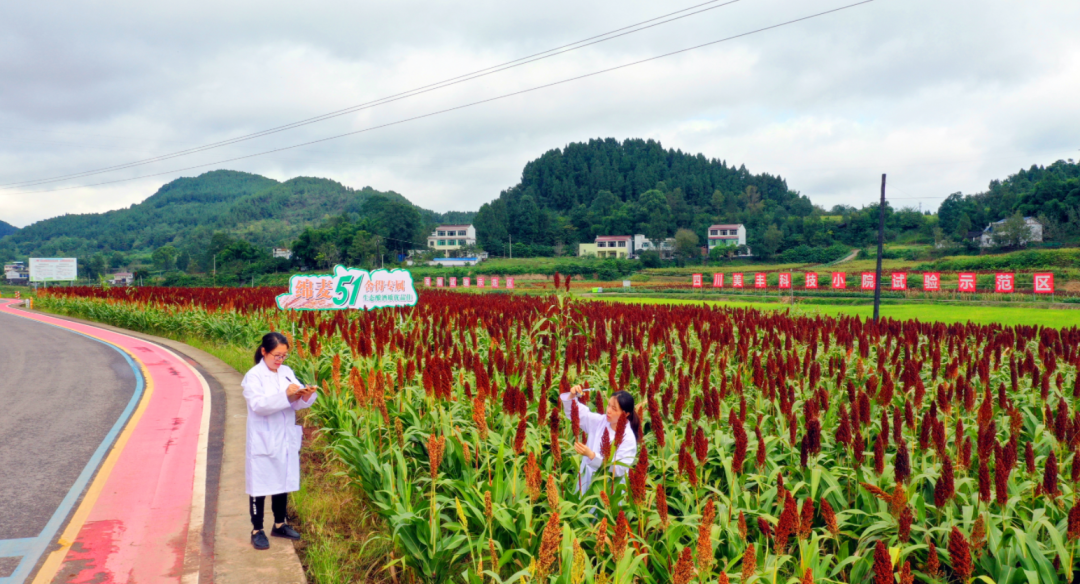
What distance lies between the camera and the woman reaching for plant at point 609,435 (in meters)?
3.98

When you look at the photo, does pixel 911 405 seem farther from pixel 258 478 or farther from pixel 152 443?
pixel 152 443

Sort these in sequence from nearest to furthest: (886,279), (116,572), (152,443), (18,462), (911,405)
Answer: (116,572)
(911,405)
(18,462)
(152,443)
(886,279)

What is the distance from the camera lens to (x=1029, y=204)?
8106cm

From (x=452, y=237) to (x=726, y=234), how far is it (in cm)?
5065

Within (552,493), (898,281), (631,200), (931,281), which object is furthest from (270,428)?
(631,200)

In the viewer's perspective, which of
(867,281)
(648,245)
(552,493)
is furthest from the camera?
(648,245)

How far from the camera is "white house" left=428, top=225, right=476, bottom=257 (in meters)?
128

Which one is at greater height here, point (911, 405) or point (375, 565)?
point (911, 405)

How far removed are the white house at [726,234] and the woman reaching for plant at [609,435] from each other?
11373cm

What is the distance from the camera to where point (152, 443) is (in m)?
7.57

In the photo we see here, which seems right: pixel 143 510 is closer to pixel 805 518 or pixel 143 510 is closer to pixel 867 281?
pixel 805 518

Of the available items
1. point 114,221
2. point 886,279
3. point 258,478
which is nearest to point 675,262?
point 886,279

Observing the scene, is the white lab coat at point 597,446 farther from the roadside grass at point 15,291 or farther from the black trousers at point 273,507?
the roadside grass at point 15,291

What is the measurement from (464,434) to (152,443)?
434cm
